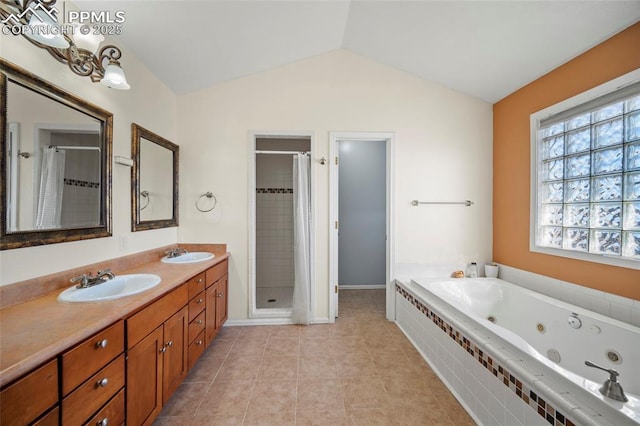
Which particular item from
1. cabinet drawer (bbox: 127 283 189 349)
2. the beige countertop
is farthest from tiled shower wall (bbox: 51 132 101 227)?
cabinet drawer (bbox: 127 283 189 349)

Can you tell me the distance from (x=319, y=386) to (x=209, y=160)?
235 centimetres

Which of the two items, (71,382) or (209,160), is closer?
(71,382)

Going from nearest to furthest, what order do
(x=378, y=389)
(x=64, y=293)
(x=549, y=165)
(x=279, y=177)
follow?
(x=64, y=293) → (x=378, y=389) → (x=549, y=165) → (x=279, y=177)

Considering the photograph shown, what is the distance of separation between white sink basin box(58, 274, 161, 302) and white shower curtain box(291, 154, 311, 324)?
143cm

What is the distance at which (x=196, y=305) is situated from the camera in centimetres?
188

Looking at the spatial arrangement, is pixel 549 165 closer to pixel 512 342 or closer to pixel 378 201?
pixel 512 342

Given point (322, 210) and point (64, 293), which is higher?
point (322, 210)

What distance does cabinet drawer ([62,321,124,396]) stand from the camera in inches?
33.8

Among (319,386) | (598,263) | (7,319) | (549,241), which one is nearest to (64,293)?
(7,319)

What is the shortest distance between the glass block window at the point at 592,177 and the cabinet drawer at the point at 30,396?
2995 millimetres

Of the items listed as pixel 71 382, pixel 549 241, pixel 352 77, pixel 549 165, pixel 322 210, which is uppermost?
pixel 352 77

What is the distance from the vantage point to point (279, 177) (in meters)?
3.82

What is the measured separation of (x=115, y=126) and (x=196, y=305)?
56.4 inches

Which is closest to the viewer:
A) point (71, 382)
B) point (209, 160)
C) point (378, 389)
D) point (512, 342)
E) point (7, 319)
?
point (71, 382)
